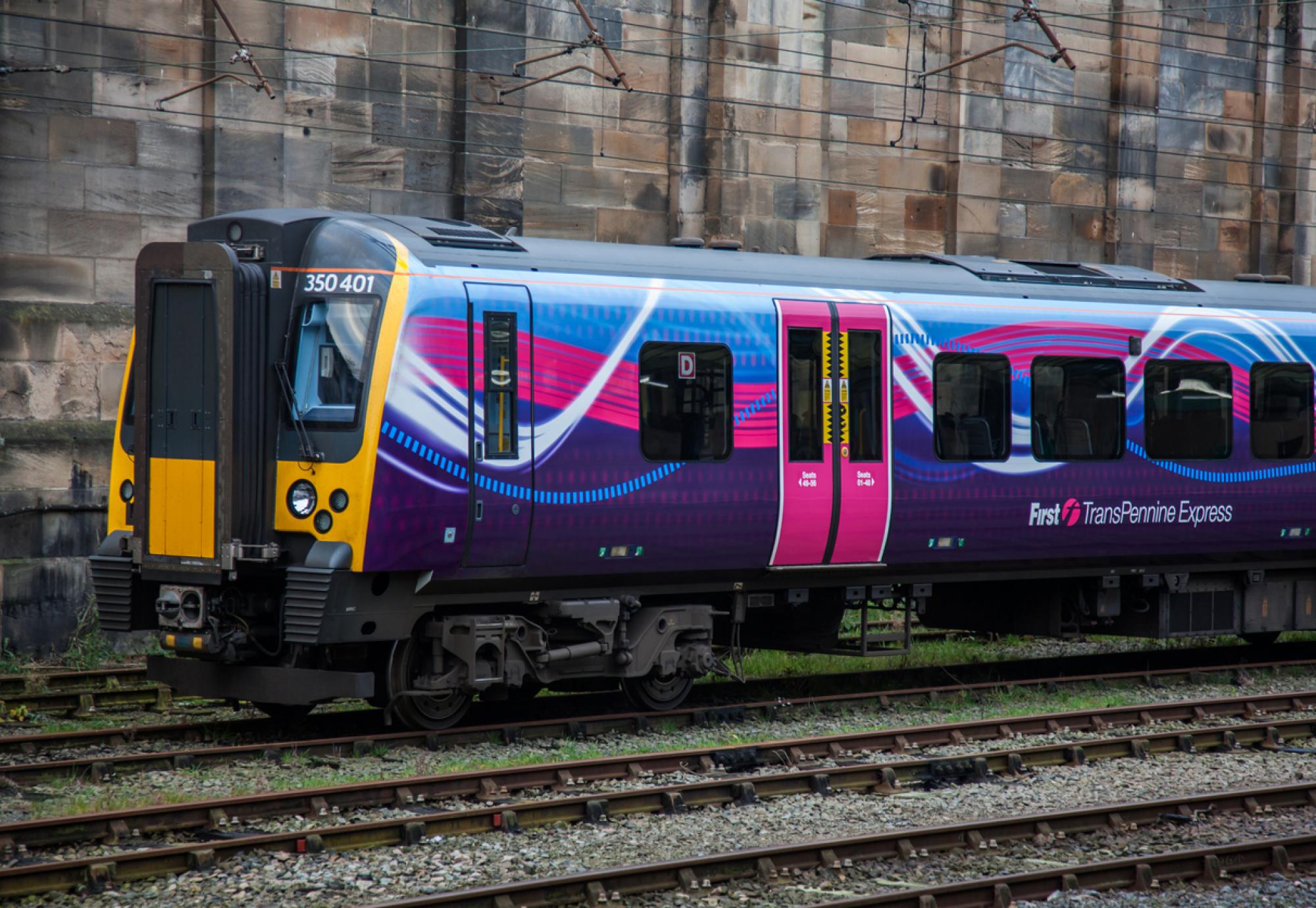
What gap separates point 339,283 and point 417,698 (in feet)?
9.84

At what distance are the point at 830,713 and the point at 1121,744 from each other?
7.92 ft

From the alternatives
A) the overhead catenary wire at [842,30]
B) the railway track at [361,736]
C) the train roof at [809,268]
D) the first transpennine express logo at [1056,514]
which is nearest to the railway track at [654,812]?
the railway track at [361,736]

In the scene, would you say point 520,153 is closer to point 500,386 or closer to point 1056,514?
point 1056,514

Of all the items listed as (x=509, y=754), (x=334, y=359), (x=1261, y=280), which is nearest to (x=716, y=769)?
(x=509, y=754)

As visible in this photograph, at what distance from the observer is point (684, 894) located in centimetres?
808

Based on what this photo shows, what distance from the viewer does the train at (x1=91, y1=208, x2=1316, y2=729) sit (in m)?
10.9

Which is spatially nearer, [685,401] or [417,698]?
[417,698]

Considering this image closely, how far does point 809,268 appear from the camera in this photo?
13.4 metres

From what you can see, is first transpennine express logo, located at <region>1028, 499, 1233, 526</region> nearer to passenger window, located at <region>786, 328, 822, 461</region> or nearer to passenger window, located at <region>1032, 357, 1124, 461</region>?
passenger window, located at <region>1032, 357, 1124, 461</region>

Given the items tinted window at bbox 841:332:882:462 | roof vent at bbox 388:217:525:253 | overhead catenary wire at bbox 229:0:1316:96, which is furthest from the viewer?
overhead catenary wire at bbox 229:0:1316:96

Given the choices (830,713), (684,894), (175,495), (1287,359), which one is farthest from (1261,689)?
(175,495)

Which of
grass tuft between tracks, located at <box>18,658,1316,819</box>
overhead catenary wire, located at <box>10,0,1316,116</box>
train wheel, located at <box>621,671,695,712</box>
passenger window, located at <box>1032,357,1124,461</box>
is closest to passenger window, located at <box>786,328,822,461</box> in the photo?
train wheel, located at <box>621,671,695,712</box>

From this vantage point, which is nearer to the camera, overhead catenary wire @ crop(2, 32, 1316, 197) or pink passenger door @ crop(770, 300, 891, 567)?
pink passenger door @ crop(770, 300, 891, 567)

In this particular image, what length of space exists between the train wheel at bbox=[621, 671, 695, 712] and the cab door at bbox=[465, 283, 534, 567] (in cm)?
188
